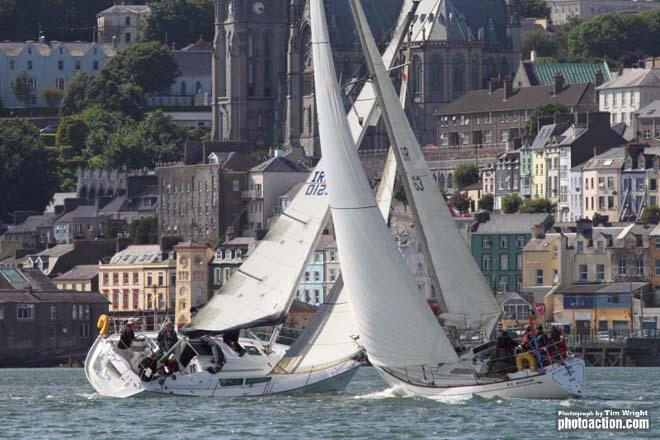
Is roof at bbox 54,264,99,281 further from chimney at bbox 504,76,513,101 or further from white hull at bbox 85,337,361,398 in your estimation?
white hull at bbox 85,337,361,398

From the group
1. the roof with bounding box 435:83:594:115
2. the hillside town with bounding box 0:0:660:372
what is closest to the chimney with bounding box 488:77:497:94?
the hillside town with bounding box 0:0:660:372

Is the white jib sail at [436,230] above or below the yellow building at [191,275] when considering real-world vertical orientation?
above

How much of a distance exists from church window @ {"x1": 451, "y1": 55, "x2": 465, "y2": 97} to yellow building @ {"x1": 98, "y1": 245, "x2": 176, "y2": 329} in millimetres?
44691

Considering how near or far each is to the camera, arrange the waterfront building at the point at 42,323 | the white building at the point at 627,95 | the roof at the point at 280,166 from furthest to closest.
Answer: the white building at the point at 627,95, the roof at the point at 280,166, the waterfront building at the point at 42,323

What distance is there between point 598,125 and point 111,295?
2698 centimetres

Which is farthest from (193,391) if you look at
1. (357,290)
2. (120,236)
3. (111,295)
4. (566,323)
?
(120,236)

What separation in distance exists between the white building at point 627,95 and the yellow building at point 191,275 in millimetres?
33609

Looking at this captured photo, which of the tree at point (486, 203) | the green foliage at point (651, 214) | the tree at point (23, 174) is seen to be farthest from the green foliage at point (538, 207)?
the tree at point (23, 174)

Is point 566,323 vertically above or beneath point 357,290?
beneath

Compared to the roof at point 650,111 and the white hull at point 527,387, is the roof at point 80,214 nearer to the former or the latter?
the roof at point 650,111

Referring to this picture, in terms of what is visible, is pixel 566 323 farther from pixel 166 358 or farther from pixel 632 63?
pixel 632 63

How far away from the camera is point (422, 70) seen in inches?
7146

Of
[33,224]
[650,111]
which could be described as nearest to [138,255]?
[33,224]

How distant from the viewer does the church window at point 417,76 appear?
595 ft
